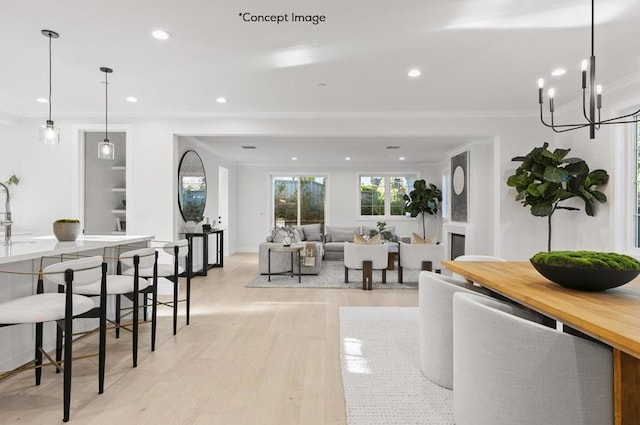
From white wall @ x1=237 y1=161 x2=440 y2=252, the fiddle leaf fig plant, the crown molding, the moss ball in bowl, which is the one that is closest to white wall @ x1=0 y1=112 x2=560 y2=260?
the crown molding

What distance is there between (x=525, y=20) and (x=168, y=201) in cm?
463

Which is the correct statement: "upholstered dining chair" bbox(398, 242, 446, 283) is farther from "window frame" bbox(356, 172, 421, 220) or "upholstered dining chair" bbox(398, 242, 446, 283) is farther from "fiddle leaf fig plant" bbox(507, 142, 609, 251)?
"window frame" bbox(356, 172, 421, 220)

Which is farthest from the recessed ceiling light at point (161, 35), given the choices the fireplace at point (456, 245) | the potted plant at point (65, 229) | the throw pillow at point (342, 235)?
the throw pillow at point (342, 235)

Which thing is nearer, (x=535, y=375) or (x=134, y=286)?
(x=535, y=375)

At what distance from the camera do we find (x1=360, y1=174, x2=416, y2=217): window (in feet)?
33.4

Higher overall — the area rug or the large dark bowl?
the large dark bowl

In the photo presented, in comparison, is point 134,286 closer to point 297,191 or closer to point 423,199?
point 297,191

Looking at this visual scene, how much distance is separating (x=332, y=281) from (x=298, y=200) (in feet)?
14.9

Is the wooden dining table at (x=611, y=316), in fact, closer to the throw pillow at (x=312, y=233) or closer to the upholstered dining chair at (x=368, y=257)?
the upholstered dining chair at (x=368, y=257)

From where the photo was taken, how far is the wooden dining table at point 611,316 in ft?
3.85

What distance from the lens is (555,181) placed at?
14.3 ft

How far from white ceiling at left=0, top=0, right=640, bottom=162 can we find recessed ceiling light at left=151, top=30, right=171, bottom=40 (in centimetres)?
5

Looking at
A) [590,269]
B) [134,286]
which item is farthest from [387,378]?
[134,286]

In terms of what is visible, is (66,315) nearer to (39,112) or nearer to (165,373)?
(165,373)
